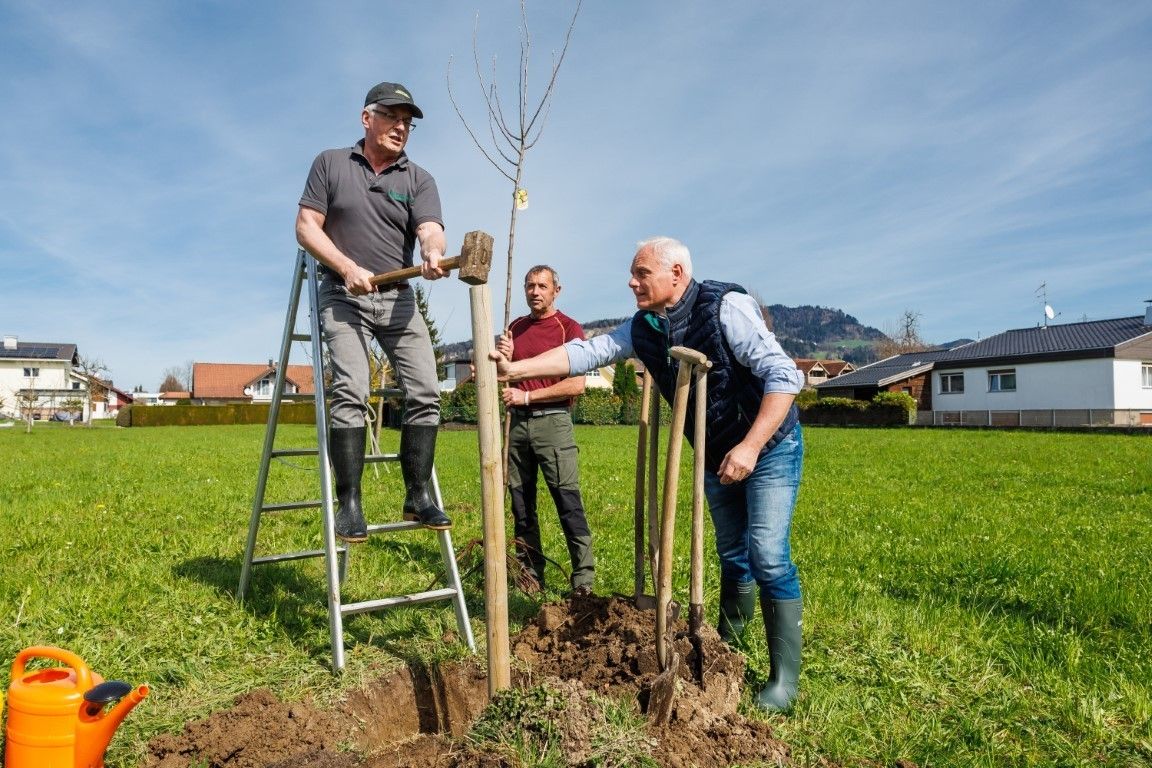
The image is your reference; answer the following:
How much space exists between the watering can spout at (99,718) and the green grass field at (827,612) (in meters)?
0.30

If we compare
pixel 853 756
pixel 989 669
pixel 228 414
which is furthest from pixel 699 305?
pixel 228 414

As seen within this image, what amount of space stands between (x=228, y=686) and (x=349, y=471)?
1046 millimetres

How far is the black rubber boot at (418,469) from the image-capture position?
12.3 ft

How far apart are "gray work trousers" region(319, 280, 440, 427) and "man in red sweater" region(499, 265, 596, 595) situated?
129 centimetres

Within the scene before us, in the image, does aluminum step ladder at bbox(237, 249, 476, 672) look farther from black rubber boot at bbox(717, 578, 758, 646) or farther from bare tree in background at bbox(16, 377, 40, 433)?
bare tree in background at bbox(16, 377, 40, 433)

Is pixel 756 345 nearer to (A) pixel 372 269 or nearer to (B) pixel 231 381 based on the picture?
(A) pixel 372 269

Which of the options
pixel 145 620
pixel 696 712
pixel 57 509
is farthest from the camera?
pixel 57 509

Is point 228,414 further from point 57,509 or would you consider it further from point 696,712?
point 696,712

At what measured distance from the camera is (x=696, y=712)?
113 inches

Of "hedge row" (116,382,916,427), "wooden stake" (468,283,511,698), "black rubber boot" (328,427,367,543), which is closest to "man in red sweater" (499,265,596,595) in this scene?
"black rubber boot" (328,427,367,543)

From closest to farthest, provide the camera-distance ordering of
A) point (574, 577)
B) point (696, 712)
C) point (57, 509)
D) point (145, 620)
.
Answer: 1. point (696, 712)
2. point (145, 620)
3. point (574, 577)
4. point (57, 509)

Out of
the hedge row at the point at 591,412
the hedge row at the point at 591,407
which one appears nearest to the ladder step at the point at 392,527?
the hedge row at the point at 591,412

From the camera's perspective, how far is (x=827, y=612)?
4418 millimetres

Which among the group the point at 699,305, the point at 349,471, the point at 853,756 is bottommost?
the point at 853,756
